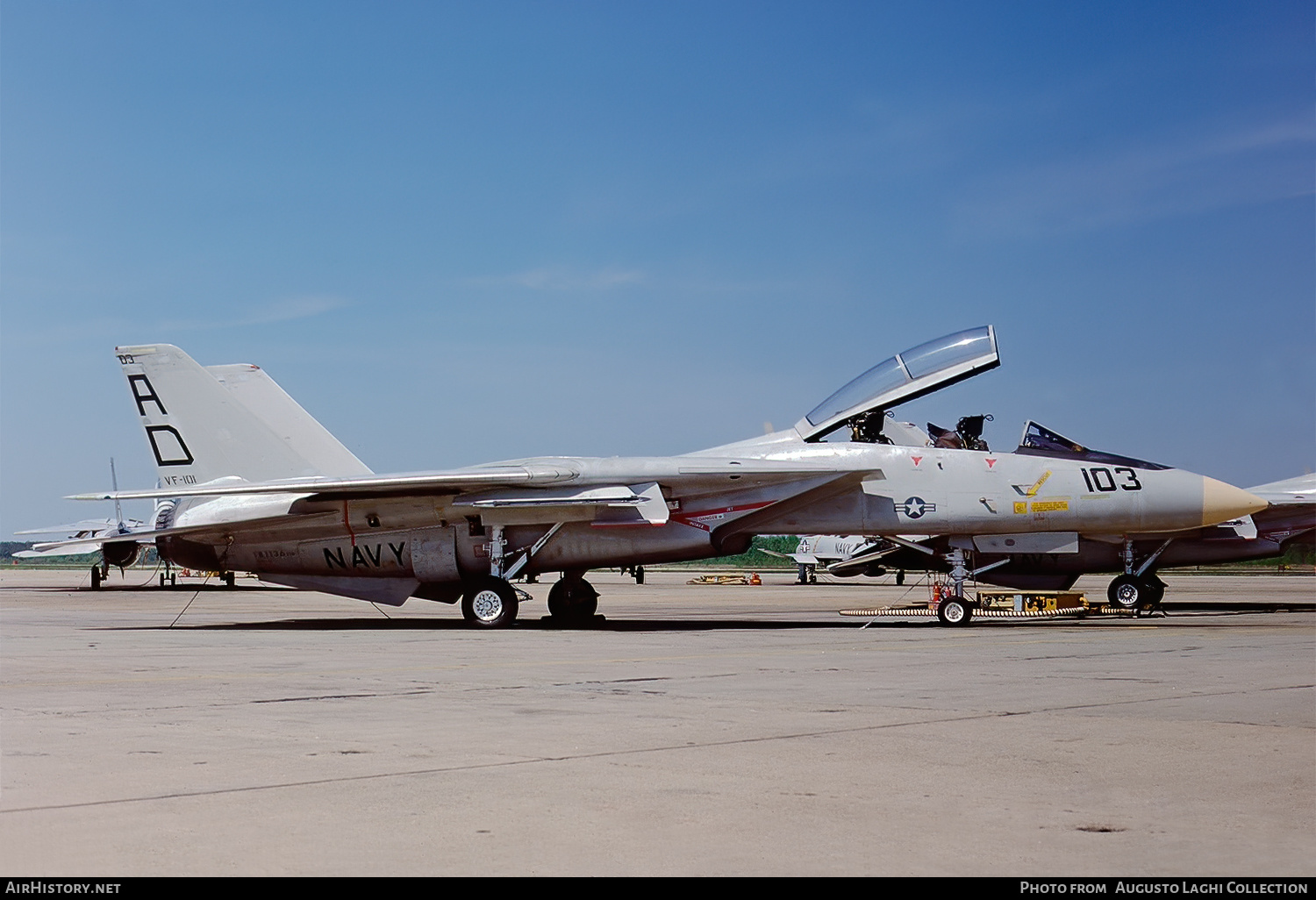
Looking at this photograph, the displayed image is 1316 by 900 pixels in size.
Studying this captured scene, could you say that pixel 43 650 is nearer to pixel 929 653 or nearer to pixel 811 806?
pixel 929 653

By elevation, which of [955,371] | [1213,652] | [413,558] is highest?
[955,371]

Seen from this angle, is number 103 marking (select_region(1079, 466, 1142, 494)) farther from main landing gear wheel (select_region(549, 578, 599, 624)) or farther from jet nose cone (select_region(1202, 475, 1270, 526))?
main landing gear wheel (select_region(549, 578, 599, 624))

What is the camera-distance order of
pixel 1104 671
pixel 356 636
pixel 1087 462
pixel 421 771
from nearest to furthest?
pixel 421 771 < pixel 1104 671 < pixel 356 636 < pixel 1087 462

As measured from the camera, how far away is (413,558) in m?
18.8

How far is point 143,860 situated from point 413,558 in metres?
14.8

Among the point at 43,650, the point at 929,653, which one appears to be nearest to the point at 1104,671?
the point at 929,653

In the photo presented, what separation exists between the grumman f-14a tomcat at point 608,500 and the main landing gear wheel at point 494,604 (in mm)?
24

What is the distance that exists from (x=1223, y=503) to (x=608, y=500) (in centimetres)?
862

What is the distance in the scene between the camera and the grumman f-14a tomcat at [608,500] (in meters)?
17.6

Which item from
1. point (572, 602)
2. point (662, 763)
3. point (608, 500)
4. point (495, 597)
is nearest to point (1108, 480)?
point (608, 500)

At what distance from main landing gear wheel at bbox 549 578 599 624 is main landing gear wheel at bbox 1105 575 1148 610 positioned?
10.9m

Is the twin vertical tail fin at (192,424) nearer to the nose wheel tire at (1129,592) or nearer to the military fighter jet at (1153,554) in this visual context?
the military fighter jet at (1153,554)

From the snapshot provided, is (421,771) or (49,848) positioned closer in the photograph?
(49,848)

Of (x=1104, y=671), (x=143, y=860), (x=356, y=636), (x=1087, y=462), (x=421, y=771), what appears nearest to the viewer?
(x=143, y=860)
